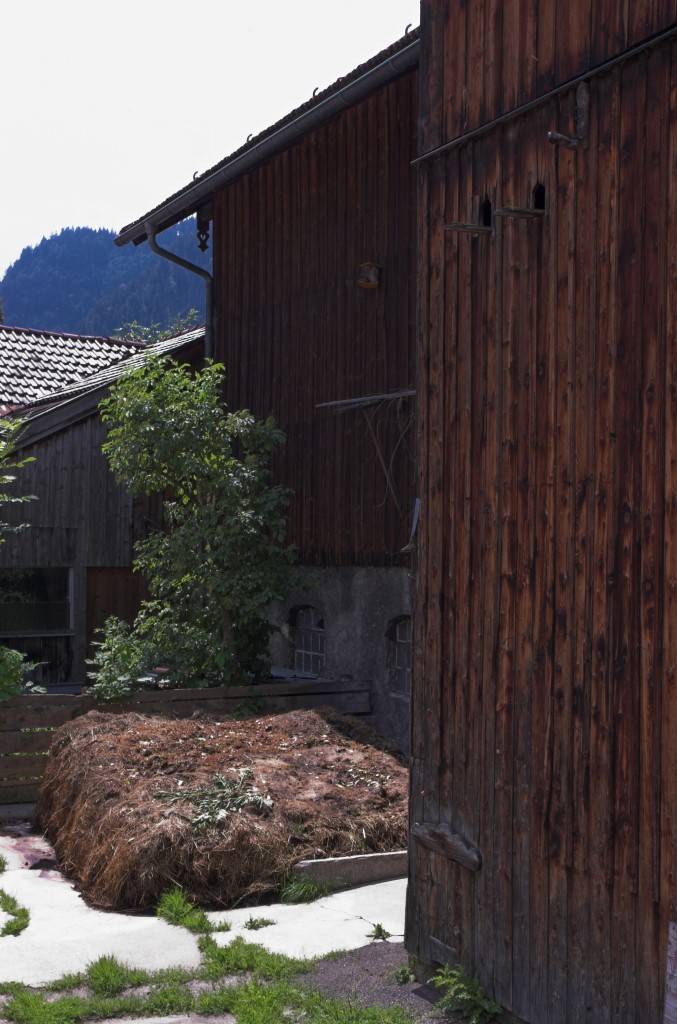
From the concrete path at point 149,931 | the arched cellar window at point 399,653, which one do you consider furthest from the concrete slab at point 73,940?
the arched cellar window at point 399,653

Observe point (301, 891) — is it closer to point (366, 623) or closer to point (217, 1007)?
point (217, 1007)

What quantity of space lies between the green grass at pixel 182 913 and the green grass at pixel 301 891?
2.00ft

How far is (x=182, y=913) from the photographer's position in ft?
24.9

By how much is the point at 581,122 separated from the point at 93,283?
163215 mm

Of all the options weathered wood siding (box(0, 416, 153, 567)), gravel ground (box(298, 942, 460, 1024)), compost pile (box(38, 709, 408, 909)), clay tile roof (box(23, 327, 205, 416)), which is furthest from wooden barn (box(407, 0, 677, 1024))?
weathered wood siding (box(0, 416, 153, 567))

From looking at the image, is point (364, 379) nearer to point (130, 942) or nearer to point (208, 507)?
point (208, 507)

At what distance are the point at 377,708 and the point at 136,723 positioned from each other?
311 centimetres

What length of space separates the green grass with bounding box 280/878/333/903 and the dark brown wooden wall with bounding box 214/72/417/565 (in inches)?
182

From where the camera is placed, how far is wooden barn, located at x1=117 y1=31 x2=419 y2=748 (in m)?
12.3

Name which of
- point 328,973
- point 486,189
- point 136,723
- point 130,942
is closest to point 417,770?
point 328,973

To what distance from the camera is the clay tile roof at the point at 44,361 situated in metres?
19.6

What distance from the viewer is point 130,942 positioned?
7141 millimetres

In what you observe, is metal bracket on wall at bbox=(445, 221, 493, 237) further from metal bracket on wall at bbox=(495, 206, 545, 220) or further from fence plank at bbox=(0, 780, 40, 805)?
fence plank at bbox=(0, 780, 40, 805)

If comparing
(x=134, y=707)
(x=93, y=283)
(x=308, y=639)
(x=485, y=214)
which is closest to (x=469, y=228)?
(x=485, y=214)
